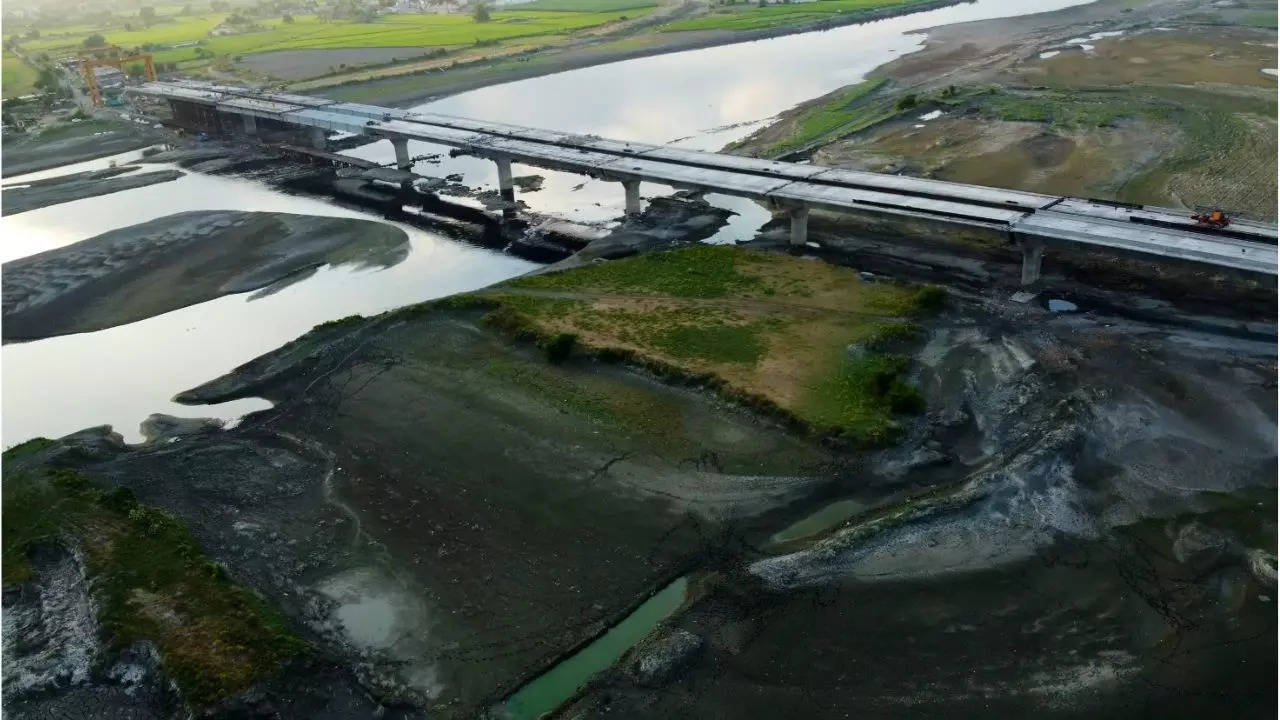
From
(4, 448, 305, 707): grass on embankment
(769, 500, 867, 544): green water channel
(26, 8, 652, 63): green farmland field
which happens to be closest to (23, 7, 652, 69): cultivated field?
(26, 8, 652, 63): green farmland field

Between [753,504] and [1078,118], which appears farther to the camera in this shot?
[1078,118]

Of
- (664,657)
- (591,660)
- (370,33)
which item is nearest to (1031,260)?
(664,657)

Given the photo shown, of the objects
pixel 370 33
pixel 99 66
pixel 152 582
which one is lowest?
pixel 152 582

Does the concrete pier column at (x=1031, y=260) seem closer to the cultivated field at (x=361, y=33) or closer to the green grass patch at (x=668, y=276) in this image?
the green grass patch at (x=668, y=276)

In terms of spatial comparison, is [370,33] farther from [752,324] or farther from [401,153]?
[752,324]

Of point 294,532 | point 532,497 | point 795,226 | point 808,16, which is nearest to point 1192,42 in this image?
point 808,16

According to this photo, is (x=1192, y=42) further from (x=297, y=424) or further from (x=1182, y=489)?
(x=297, y=424)

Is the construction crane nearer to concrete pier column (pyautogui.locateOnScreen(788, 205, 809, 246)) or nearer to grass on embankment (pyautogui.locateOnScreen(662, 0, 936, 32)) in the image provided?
grass on embankment (pyautogui.locateOnScreen(662, 0, 936, 32))
